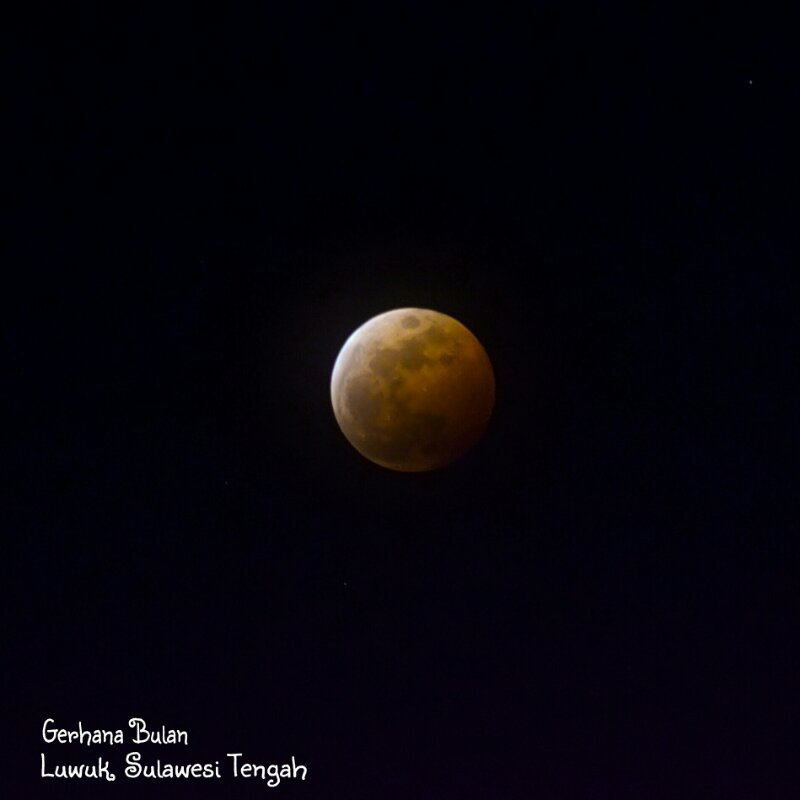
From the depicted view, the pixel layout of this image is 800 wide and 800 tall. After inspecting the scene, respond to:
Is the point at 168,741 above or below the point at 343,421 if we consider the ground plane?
below

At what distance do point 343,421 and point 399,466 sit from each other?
0.39 m

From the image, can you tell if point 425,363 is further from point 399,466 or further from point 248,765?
point 248,765

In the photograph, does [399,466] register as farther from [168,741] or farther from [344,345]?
[168,741]

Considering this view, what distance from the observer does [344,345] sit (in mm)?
5578

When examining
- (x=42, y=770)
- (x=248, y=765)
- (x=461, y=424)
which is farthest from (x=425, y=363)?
(x=42, y=770)

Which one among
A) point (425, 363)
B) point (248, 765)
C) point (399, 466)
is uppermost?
point (425, 363)

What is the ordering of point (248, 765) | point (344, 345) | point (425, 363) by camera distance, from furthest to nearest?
point (248, 765), point (344, 345), point (425, 363)

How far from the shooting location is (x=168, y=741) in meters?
5.89

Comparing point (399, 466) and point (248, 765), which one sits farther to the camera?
point (248, 765)

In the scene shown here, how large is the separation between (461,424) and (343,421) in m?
0.65

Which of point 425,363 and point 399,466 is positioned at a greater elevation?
point 425,363

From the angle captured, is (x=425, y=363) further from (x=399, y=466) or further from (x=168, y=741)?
(x=168, y=741)

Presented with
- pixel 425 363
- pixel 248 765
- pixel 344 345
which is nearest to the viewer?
pixel 425 363

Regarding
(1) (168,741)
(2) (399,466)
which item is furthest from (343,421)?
(1) (168,741)
